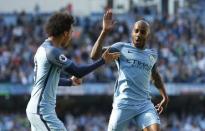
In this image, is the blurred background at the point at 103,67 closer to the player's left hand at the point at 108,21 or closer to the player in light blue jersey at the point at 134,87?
the player in light blue jersey at the point at 134,87

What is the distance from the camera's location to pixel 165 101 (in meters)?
12.1

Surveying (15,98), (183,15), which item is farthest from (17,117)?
(183,15)

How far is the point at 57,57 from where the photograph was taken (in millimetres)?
9398

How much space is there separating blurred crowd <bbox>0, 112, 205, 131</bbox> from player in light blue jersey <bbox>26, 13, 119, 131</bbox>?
17604 mm

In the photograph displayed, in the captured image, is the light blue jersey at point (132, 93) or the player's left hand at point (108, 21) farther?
the light blue jersey at point (132, 93)

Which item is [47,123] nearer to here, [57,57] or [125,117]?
[57,57]

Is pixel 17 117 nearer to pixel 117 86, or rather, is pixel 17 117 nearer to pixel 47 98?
pixel 117 86

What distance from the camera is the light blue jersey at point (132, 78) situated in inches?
448

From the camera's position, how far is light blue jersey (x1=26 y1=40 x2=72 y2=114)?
31.0 ft

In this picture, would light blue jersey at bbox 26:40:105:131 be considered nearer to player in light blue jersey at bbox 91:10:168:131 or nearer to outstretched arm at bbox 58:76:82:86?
outstretched arm at bbox 58:76:82:86

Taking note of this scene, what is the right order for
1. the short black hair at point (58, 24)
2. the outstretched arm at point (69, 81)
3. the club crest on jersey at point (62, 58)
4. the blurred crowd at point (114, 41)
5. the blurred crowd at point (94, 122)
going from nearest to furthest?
the club crest on jersey at point (62, 58) < the short black hair at point (58, 24) < the outstretched arm at point (69, 81) < the blurred crowd at point (94, 122) < the blurred crowd at point (114, 41)

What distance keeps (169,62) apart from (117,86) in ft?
59.2

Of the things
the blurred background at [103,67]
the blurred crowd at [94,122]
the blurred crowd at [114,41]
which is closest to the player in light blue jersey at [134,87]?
the blurred background at [103,67]

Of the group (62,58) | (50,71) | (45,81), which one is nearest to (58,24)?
(62,58)
